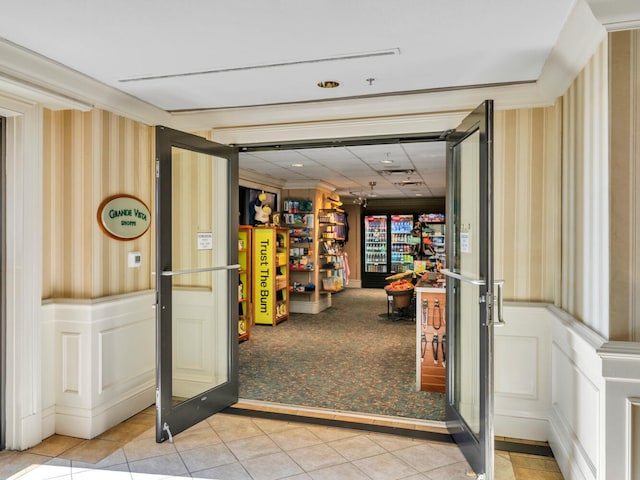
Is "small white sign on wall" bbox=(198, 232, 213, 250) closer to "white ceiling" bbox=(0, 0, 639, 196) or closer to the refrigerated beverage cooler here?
"white ceiling" bbox=(0, 0, 639, 196)

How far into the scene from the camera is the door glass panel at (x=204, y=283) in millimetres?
3775

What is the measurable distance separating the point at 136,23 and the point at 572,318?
2914mm

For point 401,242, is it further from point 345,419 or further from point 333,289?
point 345,419

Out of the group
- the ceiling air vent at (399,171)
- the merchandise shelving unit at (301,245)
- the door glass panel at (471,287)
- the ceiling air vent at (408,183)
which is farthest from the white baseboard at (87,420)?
the ceiling air vent at (408,183)

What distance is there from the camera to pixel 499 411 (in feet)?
10.8

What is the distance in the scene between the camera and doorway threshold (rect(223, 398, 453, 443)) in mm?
3365

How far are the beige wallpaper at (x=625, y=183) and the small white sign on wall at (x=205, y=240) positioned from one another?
2.90m

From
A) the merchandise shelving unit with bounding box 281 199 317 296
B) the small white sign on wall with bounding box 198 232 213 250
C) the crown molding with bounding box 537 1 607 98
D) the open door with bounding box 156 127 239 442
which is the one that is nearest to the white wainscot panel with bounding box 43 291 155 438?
the open door with bounding box 156 127 239 442

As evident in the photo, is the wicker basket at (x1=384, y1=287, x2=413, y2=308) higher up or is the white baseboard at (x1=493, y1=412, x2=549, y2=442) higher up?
the wicker basket at (x1=384, y1=287, x2=413, y2=308)

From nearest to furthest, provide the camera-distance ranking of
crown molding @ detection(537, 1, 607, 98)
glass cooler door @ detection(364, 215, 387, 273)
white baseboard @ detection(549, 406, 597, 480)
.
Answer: crown molding @ detection(537, 1, 607, 98) < white baseboard @ detection(549, 406, 597, 480) < glass cooler door @ detection(364, 215, 387, 273)

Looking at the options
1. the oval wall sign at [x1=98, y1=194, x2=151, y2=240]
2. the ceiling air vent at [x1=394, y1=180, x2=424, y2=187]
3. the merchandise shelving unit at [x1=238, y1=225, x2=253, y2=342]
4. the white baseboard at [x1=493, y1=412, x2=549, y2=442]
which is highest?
the ceiling air vent at [x1=394, y1=180, x2=424, y2=187]

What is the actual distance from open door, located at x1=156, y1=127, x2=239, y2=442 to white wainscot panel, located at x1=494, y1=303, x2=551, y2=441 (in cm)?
218

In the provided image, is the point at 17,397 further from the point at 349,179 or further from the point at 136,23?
the point at 349,179

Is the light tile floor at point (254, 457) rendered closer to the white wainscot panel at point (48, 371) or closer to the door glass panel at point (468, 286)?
the white wainscot panel at point (48, 371)
